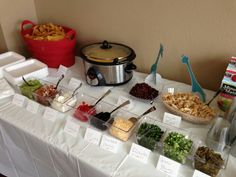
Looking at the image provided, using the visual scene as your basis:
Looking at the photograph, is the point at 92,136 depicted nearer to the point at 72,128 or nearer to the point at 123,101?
the point at 72,128

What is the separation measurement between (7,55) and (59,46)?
1.28ft

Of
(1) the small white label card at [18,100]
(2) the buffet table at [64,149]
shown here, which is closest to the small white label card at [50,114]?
(2) the buffet table at [64,149]

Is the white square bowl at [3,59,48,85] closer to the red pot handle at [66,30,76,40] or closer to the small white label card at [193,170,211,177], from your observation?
the red pot handle at [66,30,76,40]

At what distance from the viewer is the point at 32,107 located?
104 centimetres

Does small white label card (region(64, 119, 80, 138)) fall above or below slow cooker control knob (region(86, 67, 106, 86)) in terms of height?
below

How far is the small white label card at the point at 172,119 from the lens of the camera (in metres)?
0.91

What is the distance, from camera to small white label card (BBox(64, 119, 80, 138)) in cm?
91

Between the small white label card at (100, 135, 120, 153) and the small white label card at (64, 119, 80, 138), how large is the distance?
0.40 feet

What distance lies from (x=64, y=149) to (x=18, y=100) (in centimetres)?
39

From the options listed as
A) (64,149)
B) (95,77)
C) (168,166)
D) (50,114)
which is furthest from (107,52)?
(168,166)

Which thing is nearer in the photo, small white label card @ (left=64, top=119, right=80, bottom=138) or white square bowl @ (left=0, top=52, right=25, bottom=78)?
small white label card @ (left=64, top=119, right=80, bottom=138)

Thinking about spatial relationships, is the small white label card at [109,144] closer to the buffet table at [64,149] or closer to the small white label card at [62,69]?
the buffet table at [64,149]

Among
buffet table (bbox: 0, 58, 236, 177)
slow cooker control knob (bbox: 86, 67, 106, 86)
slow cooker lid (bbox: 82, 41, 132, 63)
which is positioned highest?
slow cooker lid (bbox: 82, 41, 132, 63)

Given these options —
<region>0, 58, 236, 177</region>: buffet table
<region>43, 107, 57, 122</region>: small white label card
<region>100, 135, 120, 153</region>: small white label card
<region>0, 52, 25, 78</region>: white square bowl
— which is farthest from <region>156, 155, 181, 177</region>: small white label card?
<region>0, 52, 25, 78</region>: white square bowl
